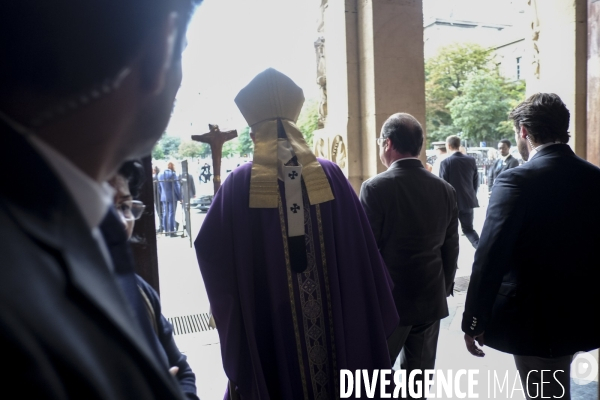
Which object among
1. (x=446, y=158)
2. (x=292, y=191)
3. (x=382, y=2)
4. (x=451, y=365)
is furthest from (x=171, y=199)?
(x=292, y=191)

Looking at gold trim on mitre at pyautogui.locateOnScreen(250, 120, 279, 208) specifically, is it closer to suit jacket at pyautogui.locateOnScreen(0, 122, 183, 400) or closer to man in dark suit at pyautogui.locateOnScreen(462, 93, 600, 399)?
man in dark suit at pyautogui.locateOnScreen(462, 93, 600, 399)

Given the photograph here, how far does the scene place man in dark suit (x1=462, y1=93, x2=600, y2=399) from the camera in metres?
2.30

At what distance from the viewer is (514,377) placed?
11.5 ft

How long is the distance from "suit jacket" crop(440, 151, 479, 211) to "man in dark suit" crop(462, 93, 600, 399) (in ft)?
15.0

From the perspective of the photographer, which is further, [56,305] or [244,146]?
[244,146]

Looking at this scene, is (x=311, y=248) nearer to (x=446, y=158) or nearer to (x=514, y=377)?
(x=514, y=377)

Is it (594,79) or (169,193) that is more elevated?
(594,79)

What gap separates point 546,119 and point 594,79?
1814mm

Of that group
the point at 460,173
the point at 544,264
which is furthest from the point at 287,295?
the point at 460,173

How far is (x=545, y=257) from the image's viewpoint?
7.54ft

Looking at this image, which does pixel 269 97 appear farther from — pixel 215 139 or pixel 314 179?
pixel 215 139

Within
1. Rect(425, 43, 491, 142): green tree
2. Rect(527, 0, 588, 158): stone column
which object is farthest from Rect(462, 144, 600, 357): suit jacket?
Rect(425, 43, 491, 142): green tree

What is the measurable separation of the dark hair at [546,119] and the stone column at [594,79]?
1549 millimetres

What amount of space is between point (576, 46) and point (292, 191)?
11.5ft
